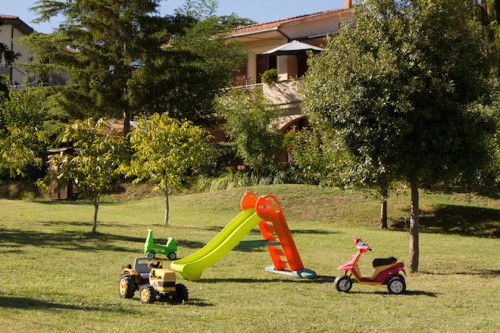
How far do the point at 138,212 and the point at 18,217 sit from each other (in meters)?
5.71

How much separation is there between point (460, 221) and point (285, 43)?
1941cm

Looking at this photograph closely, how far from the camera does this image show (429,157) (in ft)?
37.2

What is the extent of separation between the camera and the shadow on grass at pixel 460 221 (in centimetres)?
2080

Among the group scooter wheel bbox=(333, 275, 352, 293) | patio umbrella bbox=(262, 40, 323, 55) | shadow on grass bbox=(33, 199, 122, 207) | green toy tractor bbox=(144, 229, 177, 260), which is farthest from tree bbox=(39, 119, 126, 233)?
patio umbrella bbox=(262, 40, 323, 55)

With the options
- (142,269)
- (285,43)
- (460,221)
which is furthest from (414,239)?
(285,43)

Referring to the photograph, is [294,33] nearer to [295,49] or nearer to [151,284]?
[295,49]

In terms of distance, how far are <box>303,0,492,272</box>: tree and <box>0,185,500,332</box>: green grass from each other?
2589 millimetres

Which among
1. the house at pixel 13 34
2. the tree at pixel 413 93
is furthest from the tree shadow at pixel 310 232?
the house at pixel 13 34

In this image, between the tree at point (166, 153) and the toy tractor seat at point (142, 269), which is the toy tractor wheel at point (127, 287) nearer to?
the toy tractor seat at point (142, 269)

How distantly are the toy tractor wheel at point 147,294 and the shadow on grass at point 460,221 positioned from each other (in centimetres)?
1513

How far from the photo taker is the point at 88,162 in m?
15.2

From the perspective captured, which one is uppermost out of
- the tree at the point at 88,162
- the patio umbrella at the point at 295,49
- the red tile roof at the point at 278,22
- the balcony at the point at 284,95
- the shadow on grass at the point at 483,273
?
the red tile roof at the point at 278,22

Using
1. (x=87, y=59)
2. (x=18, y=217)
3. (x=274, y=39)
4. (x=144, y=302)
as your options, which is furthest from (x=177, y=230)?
(x=274, y=39)

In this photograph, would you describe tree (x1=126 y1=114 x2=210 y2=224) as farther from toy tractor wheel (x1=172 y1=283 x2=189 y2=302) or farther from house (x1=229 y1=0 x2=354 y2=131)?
house (x1=229 y1=0 x2=354 y2=131)
